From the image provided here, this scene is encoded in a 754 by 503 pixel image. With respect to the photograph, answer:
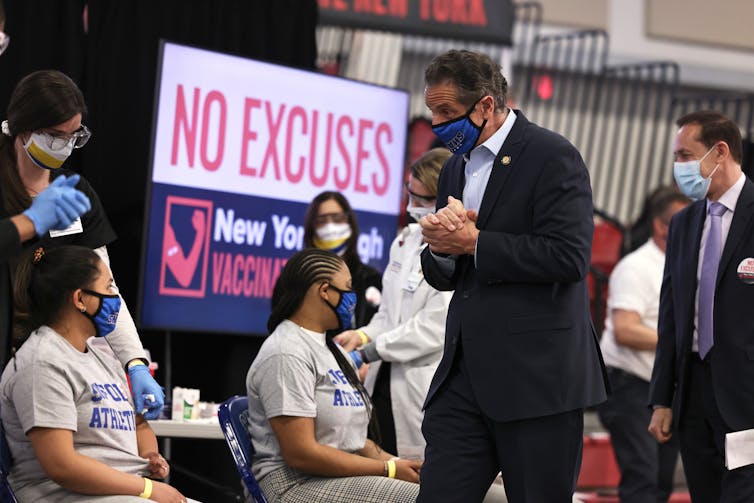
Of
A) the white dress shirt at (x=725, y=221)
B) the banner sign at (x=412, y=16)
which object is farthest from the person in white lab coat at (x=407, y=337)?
the banner sign at (x=412, y=16)

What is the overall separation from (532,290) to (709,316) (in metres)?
0.94

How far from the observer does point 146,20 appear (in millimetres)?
5000

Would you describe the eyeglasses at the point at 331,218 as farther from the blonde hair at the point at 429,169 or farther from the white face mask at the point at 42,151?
the white face mask at the point at 42,151

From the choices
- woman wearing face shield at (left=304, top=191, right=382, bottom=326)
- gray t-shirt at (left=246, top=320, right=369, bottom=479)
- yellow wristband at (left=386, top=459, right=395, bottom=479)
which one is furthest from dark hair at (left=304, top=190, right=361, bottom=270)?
yellow wristband at (left=386, top=459, right=395, bottom=479)

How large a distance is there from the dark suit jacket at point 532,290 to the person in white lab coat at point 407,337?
1066mm

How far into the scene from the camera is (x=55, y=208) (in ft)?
8.55

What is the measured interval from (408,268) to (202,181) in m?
1.12

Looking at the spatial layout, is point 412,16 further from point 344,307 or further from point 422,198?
point 344,307

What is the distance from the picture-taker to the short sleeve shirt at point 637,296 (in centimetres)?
548

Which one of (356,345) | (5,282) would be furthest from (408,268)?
(5,282)

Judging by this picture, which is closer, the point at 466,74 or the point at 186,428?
the point at 466,74

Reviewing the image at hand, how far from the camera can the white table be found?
3850 mm

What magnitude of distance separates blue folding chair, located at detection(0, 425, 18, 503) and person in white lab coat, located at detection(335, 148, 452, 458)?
1.47m

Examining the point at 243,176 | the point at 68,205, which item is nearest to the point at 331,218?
the point at 243,176
